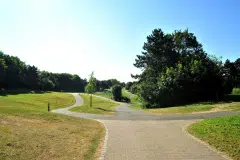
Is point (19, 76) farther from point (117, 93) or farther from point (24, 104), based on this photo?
point (24, 104)

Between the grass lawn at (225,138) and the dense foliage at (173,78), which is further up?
the dense foliage at (173,78)

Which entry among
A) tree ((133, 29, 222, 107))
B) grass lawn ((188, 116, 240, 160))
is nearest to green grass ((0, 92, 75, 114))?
grass lawn ((188, 116, 240, 160))

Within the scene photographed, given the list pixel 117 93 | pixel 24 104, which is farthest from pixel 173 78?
pixel 117 93

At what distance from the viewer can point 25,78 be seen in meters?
98.5

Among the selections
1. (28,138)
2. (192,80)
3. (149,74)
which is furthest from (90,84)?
(28,138)

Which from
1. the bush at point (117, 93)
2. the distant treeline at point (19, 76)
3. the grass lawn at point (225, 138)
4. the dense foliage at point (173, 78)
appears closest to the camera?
the grass lawn at point (225, 138)

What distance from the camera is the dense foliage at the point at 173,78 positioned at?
1618 inches

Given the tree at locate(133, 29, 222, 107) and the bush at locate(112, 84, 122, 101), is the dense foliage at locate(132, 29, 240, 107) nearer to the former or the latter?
the tree at locate(133, 29, 222, 107)

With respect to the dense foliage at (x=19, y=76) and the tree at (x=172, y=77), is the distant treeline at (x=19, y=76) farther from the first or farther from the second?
the tree at (x=172, y=77)

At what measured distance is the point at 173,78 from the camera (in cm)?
4178

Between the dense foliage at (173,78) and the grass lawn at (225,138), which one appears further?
the dense foliage at (173,78)

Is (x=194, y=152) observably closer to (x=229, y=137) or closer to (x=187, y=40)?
(x=229, y=137)

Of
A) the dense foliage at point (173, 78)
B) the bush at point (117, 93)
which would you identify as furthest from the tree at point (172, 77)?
the bush at point (117, 93)

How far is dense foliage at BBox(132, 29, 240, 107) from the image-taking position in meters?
41.1
